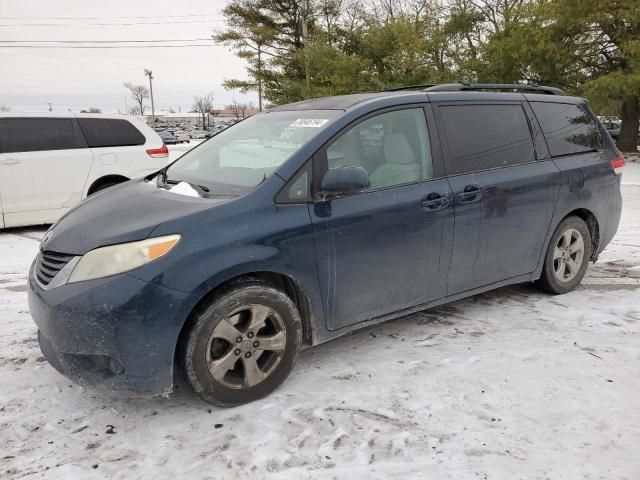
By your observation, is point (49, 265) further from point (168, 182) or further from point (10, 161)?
point (10, 161)

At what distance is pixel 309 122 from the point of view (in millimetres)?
3330

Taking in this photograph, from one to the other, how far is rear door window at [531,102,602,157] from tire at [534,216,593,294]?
61cm

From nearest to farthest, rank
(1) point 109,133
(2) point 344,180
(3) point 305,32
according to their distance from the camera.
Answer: (2) point 344,180 < (1) point 109,133 < (3) point 305,32

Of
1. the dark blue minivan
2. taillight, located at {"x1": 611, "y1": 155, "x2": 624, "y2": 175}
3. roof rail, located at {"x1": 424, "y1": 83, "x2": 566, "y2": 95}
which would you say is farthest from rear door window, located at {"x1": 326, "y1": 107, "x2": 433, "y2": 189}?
taillight, located at {"x1": 611, "y1": 155, "x2": 624, "y2": 175}

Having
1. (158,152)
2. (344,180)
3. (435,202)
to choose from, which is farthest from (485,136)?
(158,152)

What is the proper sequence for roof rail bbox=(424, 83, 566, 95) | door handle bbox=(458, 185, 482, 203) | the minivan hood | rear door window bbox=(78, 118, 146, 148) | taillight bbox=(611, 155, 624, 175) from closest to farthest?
the minivan hood, door handle bbox=(458, 185, 482, 203), roof rail bbox=(424, 83, 566, 95), taillight bbox=(611, 155, 624, 175), rear door window bbox=(78, 118, 146, 148)

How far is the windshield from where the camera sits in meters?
3.09

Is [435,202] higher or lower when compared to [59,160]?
lower

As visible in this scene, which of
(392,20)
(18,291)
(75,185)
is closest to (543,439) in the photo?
(18,291)

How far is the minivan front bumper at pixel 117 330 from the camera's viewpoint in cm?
248

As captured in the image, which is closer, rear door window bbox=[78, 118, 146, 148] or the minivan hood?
the minivan hood

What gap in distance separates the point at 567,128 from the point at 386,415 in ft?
10.3

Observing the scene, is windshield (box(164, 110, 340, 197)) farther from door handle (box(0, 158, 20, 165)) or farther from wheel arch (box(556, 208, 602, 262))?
door handle (box(0, 158, 20, 165))

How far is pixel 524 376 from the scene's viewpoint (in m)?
3.08
